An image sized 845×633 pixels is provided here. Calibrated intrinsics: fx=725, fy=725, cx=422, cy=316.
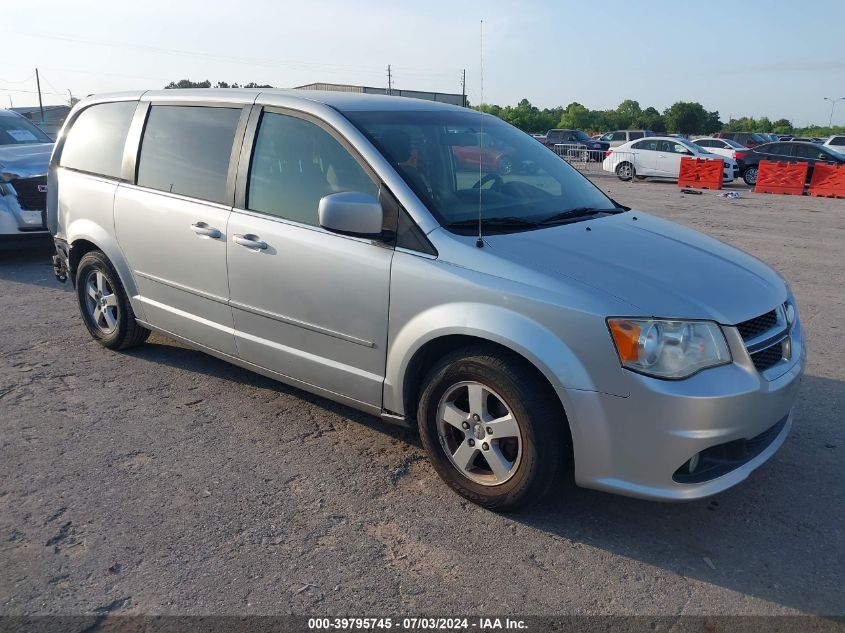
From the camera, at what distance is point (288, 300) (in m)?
3.88

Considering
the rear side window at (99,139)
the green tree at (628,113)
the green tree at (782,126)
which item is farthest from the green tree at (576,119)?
the rear side window at (99,139)

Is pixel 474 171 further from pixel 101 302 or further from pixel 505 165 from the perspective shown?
pixel 101 302

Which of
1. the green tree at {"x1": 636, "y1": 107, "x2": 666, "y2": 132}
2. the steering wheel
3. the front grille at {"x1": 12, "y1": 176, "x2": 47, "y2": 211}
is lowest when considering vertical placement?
the front grille at {"x1": 12, "y1": 176, "x2": 47, "y2": 211}

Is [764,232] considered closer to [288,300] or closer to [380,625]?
[288,300]

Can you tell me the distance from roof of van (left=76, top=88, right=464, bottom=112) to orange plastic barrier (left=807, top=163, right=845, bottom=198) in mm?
17714

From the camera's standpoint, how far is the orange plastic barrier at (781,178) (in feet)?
63.9

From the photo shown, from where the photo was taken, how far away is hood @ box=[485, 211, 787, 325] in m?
3.01

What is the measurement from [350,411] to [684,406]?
217cm

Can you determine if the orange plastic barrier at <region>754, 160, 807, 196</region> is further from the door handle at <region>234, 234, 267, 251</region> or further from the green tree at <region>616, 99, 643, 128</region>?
the green tree at <region>616, 99, 643, 128</region>

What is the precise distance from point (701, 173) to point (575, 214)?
19.1 meters

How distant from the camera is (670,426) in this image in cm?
283

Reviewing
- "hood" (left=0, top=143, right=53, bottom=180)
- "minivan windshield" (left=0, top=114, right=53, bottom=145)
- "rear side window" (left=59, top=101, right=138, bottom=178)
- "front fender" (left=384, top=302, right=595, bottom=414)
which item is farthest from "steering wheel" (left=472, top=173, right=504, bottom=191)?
"minivan windshield" (left=0, top=114, right=53, bottom=145)

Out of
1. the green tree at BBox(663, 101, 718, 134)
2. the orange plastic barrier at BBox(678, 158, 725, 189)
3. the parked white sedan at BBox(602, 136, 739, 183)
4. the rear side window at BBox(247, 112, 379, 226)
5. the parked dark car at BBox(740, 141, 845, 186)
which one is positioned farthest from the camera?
the green tree at BBox(663, 101, 718, 134)

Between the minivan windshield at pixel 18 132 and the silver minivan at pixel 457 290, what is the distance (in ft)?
19.1
